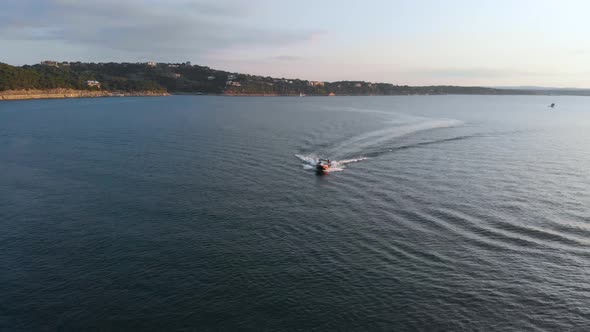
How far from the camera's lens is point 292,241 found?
5319cm

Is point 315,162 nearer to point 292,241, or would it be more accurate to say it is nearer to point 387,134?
point 292,241

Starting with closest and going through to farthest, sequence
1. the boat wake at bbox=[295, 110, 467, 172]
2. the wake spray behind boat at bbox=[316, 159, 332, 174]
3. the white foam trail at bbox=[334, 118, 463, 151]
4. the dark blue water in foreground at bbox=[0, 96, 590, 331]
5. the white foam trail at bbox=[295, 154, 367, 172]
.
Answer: the dark blue water in foreground at bbox=[0, 96, 590, 331] < the wake spray behind boat at bbox=[316, 159, 332, 174] < the white foam trail at bbox=[295, 154, 367, 172] < the boat wake at bbox=[295, 110, 467, 172] < the white foam trail at bbox=[334, 118, 463, 151]

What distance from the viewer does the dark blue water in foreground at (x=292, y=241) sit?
128 ft

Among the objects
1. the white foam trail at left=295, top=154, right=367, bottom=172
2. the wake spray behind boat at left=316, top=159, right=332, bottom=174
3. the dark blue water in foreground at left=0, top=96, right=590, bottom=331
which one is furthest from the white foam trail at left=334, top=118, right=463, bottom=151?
the wake spray behind boat at left=316, top=159, right=332, bottom=174

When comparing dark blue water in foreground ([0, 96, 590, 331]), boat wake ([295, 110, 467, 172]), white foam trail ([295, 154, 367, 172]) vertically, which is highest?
boat wake ([295, 110, 467, 172])

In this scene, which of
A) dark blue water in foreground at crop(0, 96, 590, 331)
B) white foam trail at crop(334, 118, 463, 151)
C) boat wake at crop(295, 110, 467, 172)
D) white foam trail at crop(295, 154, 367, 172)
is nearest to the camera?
dark blue water in foreground at crop(0, 96, 590, 331)


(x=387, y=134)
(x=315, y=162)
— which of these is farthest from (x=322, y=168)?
(x=387, y=134)

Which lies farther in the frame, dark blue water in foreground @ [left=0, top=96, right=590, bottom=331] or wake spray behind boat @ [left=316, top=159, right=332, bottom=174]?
wake spray behind boat @ [left=316, top=159, right=332, bottom=174]

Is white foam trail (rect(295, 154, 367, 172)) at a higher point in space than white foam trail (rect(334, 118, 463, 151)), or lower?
lower

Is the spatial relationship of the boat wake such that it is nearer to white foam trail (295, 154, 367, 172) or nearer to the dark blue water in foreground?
white foam trail (295, 154, 367, 172)

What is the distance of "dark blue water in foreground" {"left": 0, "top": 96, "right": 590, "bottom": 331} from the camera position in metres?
39.0

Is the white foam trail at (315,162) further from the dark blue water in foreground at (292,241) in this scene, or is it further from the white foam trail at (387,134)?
the white foam trail at (387,134)

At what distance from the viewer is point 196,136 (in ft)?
429

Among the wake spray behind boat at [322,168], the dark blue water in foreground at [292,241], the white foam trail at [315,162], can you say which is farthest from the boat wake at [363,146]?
the dark blue water in foreground at [292,241]
